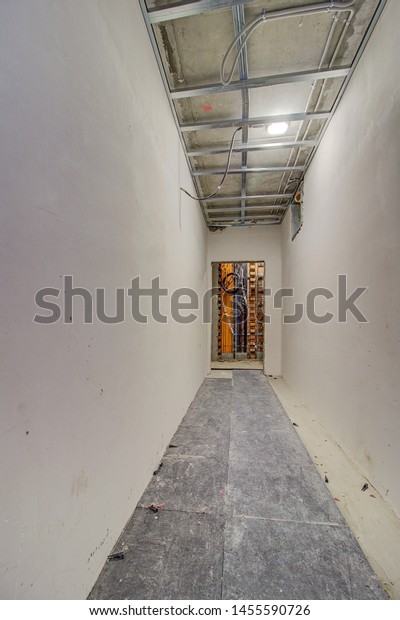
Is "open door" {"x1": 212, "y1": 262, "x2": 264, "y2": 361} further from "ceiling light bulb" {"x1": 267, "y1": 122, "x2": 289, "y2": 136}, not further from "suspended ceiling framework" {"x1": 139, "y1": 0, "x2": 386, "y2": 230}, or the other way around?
"ceiling light bulb" {"x1": 267, "y1": 122, "x2": 289, "y2": 136}

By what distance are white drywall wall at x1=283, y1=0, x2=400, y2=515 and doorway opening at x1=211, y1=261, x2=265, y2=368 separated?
3811 millimetres

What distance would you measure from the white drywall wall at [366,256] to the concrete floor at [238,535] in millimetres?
494

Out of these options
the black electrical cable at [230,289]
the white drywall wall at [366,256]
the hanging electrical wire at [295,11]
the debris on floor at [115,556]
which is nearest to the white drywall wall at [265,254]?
the black electrical cable at [230,289]

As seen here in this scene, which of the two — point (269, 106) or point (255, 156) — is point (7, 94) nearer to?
point (269, 106)

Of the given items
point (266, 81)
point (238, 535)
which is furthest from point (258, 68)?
point (238, 535)

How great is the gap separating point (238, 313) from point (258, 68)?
548cm

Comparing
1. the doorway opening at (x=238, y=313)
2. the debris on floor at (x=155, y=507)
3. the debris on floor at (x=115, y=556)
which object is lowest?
the debris on floor at (x=155, y=507)

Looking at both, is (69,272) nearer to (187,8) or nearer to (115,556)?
(115,556)

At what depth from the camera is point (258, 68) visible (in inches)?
79.1

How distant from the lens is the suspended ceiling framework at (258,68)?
1.61 meters

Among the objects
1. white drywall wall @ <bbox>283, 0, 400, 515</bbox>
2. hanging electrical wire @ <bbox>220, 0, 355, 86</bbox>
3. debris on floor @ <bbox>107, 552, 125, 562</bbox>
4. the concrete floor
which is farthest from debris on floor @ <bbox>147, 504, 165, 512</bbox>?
hanging electrical wire @ <bbox>220, 0, 355, 86</bbox>

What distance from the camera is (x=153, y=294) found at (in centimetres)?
179

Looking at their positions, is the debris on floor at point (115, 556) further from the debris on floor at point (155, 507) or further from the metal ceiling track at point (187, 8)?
the metal ceiling track at point (187, 8)
